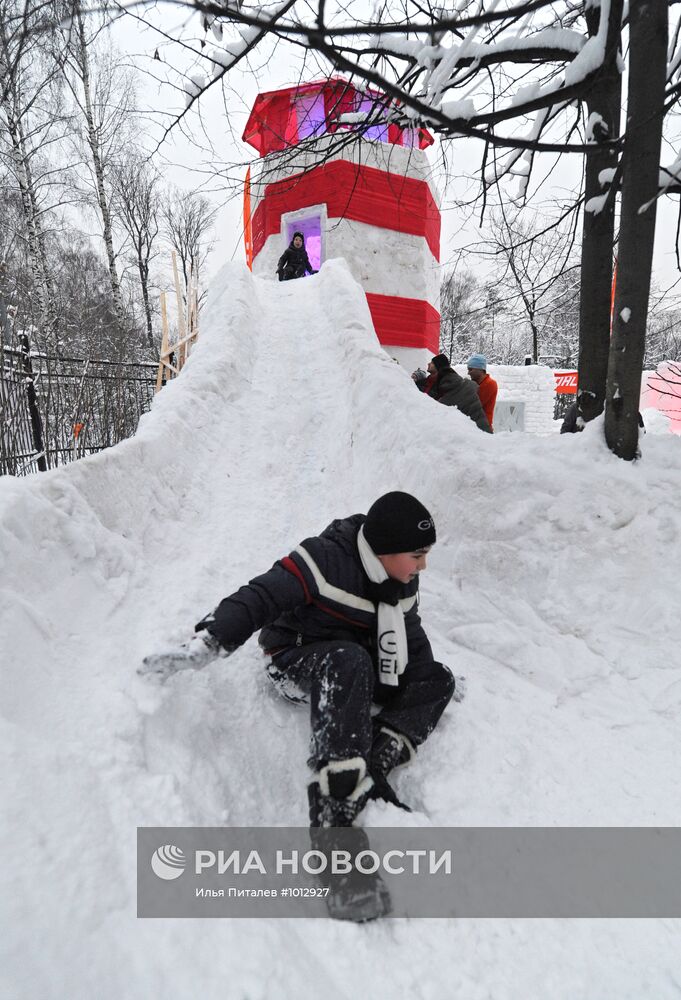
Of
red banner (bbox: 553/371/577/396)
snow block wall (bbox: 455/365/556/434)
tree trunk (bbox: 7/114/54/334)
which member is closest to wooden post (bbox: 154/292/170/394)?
tree trunk (bbox: 7/114/54/334)

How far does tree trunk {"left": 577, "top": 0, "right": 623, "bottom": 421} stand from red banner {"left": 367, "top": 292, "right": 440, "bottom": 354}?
9.81 metres

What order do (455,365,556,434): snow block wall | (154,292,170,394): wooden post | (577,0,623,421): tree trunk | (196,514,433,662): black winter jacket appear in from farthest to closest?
1. (455,365,556,434): snow block wall
2. (154,292,170,394): wooden post
3. (577,0,623,421): tree trunk
4. (196,514,433,662): black winter jacket

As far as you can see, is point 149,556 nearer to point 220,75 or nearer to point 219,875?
point 219,875

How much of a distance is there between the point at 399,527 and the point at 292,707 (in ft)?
2.96

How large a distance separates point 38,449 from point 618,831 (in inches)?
250

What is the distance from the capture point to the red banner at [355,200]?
497 inches

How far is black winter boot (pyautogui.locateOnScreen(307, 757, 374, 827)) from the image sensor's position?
1564 mm

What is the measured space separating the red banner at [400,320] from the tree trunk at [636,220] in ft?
35.1

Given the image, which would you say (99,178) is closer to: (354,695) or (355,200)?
(355,200)

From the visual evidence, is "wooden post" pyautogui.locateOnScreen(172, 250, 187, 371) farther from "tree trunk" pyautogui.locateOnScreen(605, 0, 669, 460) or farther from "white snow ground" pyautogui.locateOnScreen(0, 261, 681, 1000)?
"tree trunk" pyautogui.locateOnScreen(605, 0, 669, 460)

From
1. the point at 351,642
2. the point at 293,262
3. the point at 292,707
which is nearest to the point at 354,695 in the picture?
the point at 351,642

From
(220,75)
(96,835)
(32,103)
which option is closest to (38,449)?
(220,75)

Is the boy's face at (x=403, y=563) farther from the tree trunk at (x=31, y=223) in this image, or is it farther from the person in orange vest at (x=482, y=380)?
the tree trunk at (x=31, y=223)

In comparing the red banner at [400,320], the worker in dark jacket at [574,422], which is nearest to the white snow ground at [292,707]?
the worker in dark jacket at [574,422]
